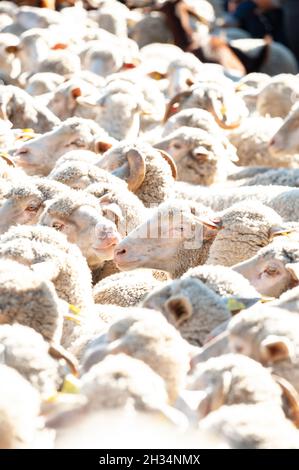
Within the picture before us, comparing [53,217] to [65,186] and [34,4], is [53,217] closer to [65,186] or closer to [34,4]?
[65,186]

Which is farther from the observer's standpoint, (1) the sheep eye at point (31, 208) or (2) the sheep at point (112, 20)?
(2) the sheep at point (112, 20)

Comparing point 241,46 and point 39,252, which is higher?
point 39,252

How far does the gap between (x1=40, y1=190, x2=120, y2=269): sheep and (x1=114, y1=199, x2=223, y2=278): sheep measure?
0.26ft

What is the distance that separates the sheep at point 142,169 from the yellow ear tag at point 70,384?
2884 mm

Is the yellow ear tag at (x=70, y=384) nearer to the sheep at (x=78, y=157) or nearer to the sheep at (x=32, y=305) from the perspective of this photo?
the sheep at (x=32, y=305)

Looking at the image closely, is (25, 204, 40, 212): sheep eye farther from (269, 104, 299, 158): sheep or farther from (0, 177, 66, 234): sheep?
(269, 104, 299, 158): sheep

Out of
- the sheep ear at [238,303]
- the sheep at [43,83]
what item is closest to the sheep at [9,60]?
the sheep at [43,83]

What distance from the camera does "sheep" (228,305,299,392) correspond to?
3.68 metres

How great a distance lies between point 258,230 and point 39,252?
127 centimetres

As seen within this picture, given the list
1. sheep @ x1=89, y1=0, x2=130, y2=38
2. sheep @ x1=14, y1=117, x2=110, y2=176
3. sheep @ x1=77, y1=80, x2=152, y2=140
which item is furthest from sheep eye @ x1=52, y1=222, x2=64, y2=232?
sheep @ x1=89, y1=0, x2=130, y2=38

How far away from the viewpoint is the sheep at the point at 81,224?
5.43m
